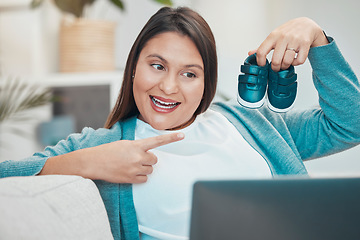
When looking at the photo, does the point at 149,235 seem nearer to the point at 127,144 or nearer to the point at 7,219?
the point at 127,144

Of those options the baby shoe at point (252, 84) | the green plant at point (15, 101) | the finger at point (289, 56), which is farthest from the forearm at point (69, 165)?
the green plant at point (15, 101)

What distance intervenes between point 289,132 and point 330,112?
143 mm

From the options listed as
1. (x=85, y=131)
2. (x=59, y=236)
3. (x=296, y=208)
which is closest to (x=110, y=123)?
(x=85, y=131)

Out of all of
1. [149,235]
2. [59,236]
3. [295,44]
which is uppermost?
[295,44]

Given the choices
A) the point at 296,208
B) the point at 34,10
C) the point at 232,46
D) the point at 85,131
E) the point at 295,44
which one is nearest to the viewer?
the point at 296,208

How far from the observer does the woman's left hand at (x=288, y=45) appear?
1.13m

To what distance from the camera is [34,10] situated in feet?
10.1

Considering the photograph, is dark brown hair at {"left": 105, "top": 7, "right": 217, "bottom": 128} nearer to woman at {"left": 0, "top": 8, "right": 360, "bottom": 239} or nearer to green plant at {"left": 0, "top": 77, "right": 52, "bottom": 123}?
woman at {"left": 0, "top": 8, "right": 360, "bottom": 239}

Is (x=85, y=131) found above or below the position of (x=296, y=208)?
below

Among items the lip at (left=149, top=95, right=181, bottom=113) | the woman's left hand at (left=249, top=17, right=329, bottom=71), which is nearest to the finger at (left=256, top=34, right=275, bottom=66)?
the woman's left hand at (left=249, top=17, right=329, bottom=71)

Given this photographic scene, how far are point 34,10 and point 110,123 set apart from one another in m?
2.13

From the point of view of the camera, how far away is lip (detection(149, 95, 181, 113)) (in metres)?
1.20

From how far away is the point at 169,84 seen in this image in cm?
116

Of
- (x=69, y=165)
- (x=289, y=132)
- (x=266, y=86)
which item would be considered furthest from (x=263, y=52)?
(x=69, y=165)
